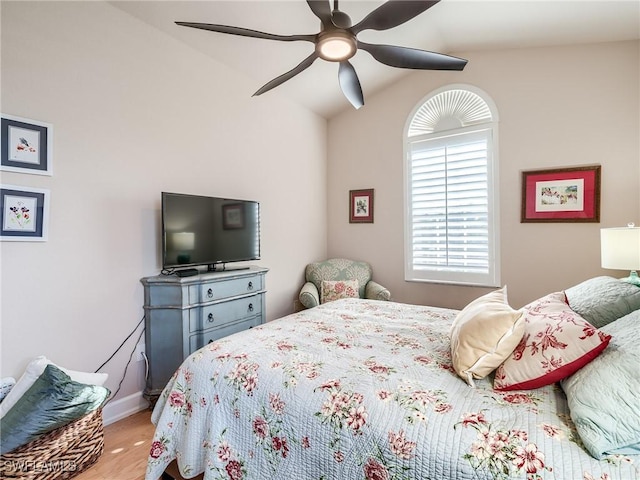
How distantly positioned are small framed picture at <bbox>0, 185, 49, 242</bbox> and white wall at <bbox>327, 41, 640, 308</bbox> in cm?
311

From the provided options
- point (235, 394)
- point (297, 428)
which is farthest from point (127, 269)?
point (297, 428)

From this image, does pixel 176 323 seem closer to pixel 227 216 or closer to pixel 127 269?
pixel 127 269

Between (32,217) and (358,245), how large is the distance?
124 inches

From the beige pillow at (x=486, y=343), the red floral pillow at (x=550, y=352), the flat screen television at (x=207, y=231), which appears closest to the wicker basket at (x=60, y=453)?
the flat screen television at (x=207, y=231)

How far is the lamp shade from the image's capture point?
2.22 metres

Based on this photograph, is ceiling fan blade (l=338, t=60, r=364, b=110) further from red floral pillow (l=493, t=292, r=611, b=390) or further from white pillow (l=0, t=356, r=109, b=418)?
white pillow (l=0, t=356, r=109, b=418)

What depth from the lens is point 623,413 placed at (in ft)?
2.90

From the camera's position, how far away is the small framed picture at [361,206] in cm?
406

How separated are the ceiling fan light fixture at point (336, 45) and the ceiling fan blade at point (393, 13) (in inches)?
2.5

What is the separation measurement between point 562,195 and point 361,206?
6.71 ft

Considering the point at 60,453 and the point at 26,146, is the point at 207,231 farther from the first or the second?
the point at 60,453

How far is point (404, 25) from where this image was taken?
2816 mm

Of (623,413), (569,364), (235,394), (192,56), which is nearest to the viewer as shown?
(623,413)

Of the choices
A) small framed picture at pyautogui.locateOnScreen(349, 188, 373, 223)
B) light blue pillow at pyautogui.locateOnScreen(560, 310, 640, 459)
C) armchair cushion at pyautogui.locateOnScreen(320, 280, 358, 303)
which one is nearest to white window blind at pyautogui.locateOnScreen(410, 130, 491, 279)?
small framed picture at pyautogui.locateOnScreen(349, 188, 373, 223)
